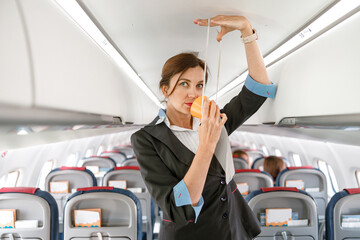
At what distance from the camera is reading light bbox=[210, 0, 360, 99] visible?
185cm

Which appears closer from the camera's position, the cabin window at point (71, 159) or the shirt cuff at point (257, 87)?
the shirt cuff at point (257, 87)

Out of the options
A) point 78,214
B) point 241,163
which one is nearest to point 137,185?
point 78,214

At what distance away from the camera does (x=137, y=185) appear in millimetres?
4539

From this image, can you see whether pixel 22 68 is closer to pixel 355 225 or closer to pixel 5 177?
pixel 355 225

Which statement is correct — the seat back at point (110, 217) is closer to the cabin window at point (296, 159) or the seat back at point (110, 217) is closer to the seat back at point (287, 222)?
the seat back at point (287, 222)

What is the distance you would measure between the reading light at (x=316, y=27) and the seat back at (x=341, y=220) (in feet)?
3.65

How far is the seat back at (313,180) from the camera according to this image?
4066mm

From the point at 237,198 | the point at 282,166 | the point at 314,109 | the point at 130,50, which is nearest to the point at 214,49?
the point at 130,50

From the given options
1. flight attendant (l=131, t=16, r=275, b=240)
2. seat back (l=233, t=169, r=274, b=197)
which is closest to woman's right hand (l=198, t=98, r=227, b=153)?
flight attendant (l=131, t=16, r=275, b=240)

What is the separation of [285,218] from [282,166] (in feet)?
8.41

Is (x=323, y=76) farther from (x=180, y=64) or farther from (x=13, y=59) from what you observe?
(x=13, y=59)

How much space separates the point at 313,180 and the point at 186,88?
2.99 metres

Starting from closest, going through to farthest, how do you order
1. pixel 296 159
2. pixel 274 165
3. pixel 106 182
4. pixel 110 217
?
pixel 110 217 → pixel 106 182 → pixel 274 165 → pixel 296 159

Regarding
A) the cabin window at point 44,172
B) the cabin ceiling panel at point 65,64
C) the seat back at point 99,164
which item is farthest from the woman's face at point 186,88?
the cabin window at point 44,172
